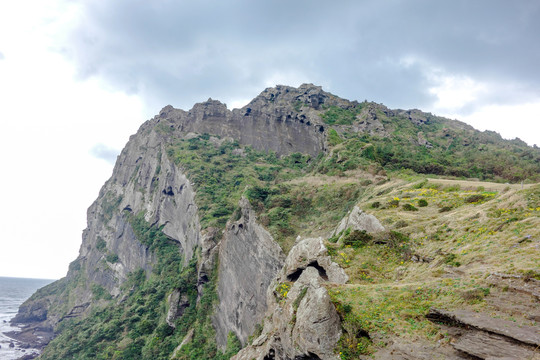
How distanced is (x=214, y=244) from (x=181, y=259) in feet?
56.2

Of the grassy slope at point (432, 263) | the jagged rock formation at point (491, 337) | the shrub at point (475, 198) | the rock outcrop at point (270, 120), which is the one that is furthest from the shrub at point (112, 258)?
the jagged rock formation at point (491, 337)

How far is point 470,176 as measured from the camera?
41594 mm

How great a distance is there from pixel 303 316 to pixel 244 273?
907 inches

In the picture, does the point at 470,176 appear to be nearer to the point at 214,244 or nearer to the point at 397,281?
the point at 397,281

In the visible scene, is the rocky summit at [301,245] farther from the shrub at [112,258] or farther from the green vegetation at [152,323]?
the shrub at [112,258]

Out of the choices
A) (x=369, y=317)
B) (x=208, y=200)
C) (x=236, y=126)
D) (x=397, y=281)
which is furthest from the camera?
(x=236, y=126)

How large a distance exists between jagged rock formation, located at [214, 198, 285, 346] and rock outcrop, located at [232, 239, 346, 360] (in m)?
11.0

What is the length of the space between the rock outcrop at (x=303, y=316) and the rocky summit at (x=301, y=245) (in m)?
0.08

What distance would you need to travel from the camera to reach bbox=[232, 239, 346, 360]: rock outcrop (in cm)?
1164

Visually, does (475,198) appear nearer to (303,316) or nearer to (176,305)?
(303,316)

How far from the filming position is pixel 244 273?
34.8 meters

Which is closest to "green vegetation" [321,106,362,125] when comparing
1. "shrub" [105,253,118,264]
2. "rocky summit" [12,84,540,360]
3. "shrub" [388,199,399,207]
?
"rocky summit" [12,84,540,360]

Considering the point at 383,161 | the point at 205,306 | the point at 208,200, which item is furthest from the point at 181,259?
the point at 383,161

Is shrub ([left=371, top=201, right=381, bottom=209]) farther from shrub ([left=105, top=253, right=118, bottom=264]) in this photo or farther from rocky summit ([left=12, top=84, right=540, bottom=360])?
shrub ([left=105, top=253, right=118, bottom=264])
